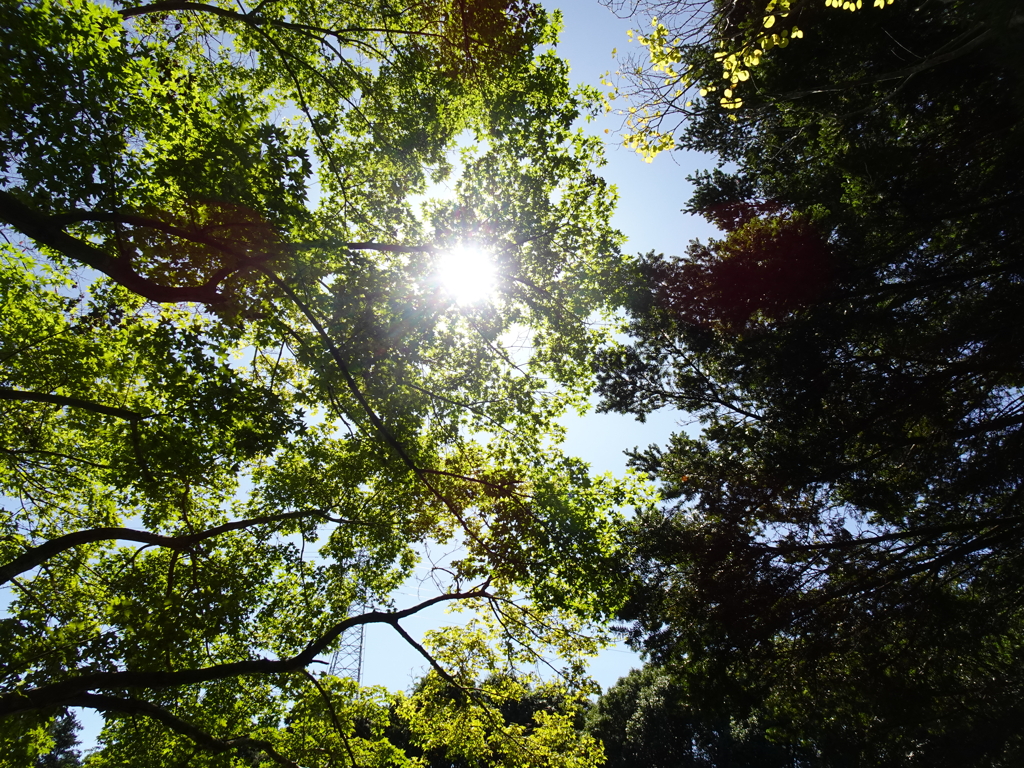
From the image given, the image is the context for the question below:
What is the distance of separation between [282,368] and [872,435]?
11672 mm

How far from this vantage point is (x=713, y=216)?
36.6 feet

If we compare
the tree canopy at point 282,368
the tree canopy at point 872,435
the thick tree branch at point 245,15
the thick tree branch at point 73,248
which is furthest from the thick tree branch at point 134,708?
the thick tree branch at point 245,15

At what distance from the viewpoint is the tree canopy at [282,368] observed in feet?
20.8

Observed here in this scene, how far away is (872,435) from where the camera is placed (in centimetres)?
778

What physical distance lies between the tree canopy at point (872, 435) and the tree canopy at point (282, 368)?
7.51 feet

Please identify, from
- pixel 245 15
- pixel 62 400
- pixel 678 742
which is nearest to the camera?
pixel 62 400

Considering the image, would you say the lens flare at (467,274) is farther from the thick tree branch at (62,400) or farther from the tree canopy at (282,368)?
the thick tree branch at (62,400)

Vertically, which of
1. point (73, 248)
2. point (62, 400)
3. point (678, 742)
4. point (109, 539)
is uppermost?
point (73, 248)

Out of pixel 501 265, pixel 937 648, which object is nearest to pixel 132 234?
pixel 501 265

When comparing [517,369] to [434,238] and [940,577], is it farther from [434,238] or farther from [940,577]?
[940,577]

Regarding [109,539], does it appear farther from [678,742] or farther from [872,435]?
[678,742]

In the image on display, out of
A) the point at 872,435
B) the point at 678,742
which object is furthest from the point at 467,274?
the point at 678,742

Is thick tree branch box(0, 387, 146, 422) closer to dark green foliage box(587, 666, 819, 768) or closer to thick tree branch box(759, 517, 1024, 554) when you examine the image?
thick tree branch box(759, 517, 1024, 554)

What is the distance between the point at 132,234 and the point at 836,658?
1336 centimetres
